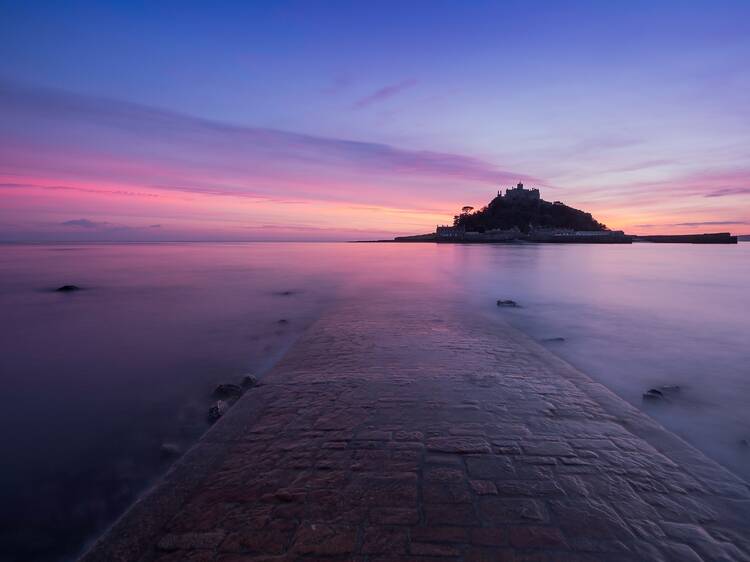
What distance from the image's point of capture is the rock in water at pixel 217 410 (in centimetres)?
578

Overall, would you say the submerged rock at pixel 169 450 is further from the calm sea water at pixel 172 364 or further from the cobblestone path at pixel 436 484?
the cobblestone path at pixel 436 484

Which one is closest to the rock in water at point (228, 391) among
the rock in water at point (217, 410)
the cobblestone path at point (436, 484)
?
the rock in water at point (217, 410)

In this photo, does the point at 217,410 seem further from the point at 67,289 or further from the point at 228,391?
the point at 67,289

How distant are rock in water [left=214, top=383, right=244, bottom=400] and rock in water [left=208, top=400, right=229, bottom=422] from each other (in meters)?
0.51

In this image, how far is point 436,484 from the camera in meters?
3.59

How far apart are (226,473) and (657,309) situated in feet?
58.2

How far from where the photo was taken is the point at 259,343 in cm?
1023

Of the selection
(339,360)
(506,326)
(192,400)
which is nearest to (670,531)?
(339,360)

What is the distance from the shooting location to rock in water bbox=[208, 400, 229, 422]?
5.78 metres

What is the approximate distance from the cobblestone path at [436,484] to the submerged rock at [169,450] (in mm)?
545

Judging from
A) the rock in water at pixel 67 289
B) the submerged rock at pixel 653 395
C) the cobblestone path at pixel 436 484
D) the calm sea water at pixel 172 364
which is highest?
the cobblestone path at pixel 436 484

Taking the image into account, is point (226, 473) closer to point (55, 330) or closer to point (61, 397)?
point (61, 397)

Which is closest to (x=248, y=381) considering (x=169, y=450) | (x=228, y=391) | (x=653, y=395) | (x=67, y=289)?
(x=228, y=391)

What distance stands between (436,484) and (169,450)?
11.2 feet
